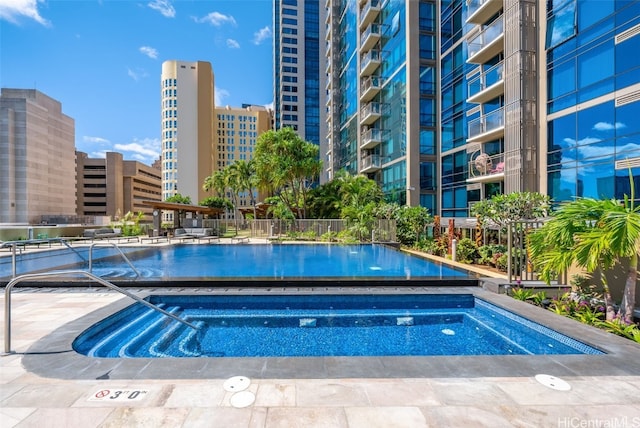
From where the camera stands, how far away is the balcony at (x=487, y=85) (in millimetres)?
18188

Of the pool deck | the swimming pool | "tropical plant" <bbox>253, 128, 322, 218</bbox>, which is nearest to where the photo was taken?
the pool deck

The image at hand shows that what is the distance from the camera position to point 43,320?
5.89 metres

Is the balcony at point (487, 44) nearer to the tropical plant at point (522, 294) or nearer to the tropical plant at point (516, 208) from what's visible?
the tropical plant at point (516, 208)

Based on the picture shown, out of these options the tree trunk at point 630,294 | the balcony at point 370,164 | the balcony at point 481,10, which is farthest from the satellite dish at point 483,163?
the tree trunk at point 630,294

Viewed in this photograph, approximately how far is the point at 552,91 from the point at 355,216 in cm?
1386

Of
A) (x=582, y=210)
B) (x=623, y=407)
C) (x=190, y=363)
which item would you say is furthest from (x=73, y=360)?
(x=582, y=210)

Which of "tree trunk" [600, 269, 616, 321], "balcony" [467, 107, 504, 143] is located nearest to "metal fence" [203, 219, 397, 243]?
"balcony" [467, 107, 504, 143]

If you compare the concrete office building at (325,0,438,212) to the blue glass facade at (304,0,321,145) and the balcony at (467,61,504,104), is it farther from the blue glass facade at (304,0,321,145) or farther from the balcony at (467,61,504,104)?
the blue glass facade at (304,0,321,145)

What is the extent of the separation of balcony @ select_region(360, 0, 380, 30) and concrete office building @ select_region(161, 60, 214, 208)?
199 feet

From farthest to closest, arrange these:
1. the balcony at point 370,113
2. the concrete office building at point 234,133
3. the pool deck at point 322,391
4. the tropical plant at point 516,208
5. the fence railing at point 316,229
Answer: the concrete office building at point 234,133, the balcony at point 370,113, the fence railing at point 316,229, the tropical plant at point 516,208, the pool deck at point 322,391

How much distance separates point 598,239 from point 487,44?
1785 cm

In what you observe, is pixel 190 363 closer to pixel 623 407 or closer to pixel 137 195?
pixel 623 407

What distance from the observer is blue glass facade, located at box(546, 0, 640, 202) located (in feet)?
38.6

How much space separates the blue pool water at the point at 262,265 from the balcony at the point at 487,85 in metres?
11.1
